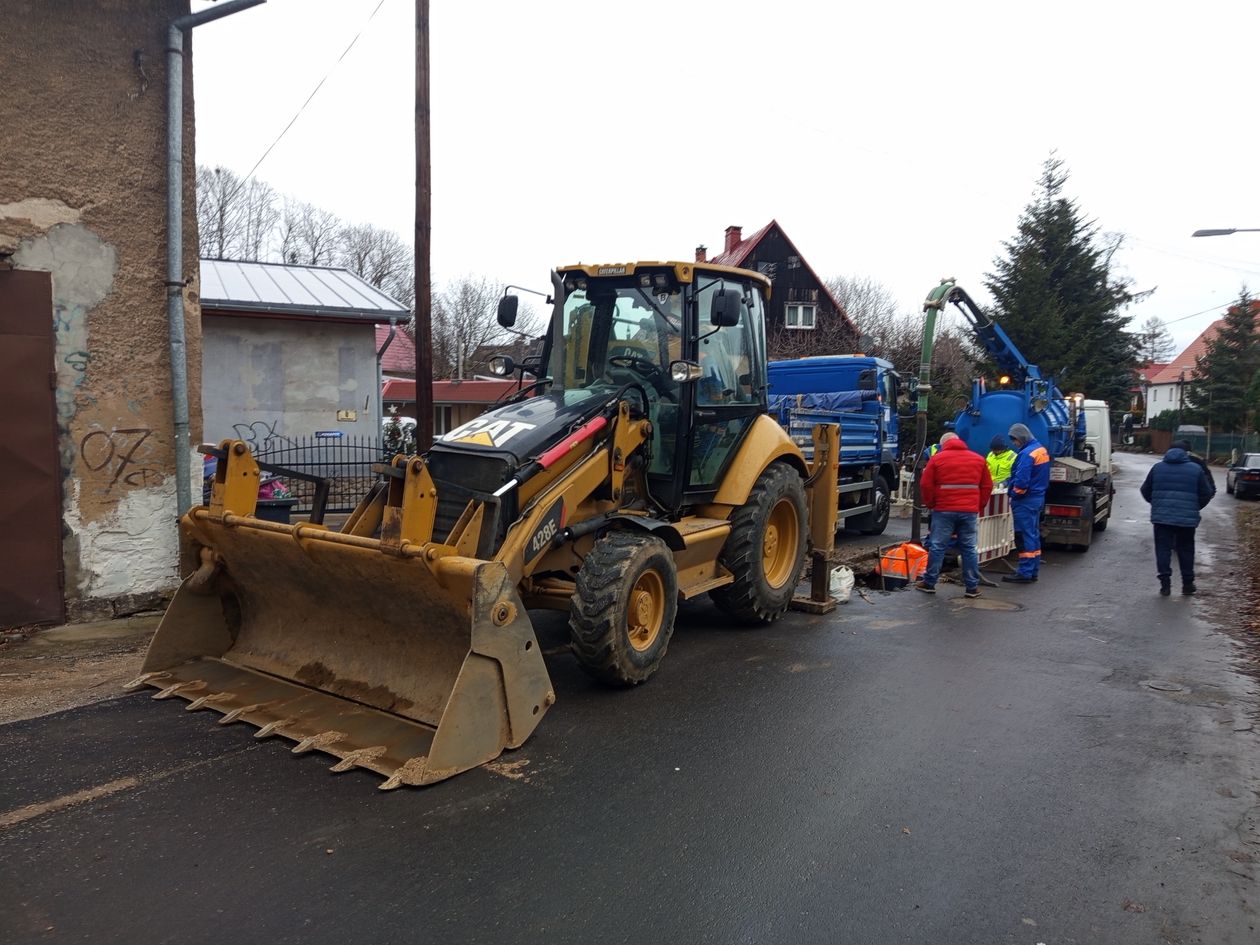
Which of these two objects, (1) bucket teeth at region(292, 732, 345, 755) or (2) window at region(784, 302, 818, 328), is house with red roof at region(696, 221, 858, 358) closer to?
(2) window at region(784, 302, 818, 328)

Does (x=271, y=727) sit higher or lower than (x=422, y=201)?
lower

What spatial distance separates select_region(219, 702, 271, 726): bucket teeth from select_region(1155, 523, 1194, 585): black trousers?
30.6 feet

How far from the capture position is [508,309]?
720cm

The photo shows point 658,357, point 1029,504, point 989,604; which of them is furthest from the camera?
point 1029,504

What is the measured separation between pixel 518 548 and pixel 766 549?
11.0 feet

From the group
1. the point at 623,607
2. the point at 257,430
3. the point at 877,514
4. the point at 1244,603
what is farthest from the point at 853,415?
the point at 257,430

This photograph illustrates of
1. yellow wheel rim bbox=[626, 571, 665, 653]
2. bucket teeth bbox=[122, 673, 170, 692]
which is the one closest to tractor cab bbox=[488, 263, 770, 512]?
yellow wheel rim bbox=[626, 571, 665, 653]

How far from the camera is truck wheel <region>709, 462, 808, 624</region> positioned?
7164 millimetres

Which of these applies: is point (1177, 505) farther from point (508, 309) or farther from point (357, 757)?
point (357, 757)

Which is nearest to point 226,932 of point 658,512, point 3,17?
point 658,512

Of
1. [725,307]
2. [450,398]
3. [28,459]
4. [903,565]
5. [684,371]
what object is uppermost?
[450,398]

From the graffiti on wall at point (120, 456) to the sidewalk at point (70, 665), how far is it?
47.3 inches

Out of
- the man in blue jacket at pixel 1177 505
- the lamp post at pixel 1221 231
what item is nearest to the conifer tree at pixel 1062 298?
the lamp post at pixel 1221 231

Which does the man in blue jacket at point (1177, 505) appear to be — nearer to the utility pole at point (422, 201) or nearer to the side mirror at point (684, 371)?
the side mirror at point (684, 371)
